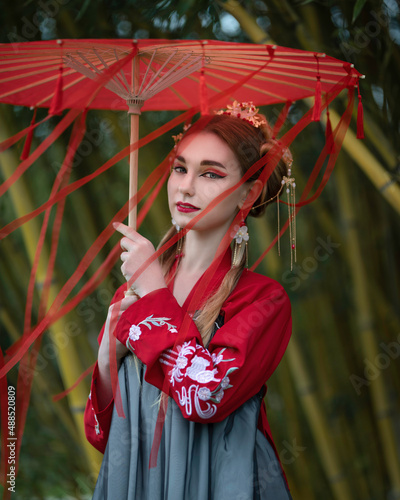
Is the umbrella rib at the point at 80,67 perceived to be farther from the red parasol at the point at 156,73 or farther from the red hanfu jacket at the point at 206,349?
the red hanfu jacket at the point at 206,349

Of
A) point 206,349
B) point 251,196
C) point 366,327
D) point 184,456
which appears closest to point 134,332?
point 206,349

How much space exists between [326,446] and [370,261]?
2.01 ft

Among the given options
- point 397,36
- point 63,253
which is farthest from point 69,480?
point 397,36

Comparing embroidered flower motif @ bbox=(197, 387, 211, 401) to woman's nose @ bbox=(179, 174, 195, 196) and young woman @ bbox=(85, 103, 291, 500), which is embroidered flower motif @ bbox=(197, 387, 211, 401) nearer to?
young woman @ bbox=(85, 103, 291, 500)

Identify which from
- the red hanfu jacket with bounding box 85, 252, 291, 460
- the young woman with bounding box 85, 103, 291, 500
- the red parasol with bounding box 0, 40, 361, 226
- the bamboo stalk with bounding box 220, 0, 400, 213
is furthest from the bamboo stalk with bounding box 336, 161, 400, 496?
the red hanfu jacket with bounding box 85, 252, 291, 460

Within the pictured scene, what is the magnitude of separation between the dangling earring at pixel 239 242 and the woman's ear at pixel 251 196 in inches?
1.7

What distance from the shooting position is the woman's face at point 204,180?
3.76 ft

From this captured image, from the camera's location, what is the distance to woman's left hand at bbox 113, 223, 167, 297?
1.10m

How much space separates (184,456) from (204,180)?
1.68ft

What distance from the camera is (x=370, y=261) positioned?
6.36 ft

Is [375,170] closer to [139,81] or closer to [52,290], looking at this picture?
[139,81]

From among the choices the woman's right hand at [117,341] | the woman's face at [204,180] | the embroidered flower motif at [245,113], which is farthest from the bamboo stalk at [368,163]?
the woman's right hand at [117,341]

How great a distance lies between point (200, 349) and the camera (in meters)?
1.04

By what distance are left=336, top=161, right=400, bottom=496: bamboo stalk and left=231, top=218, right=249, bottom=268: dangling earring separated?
754mm
